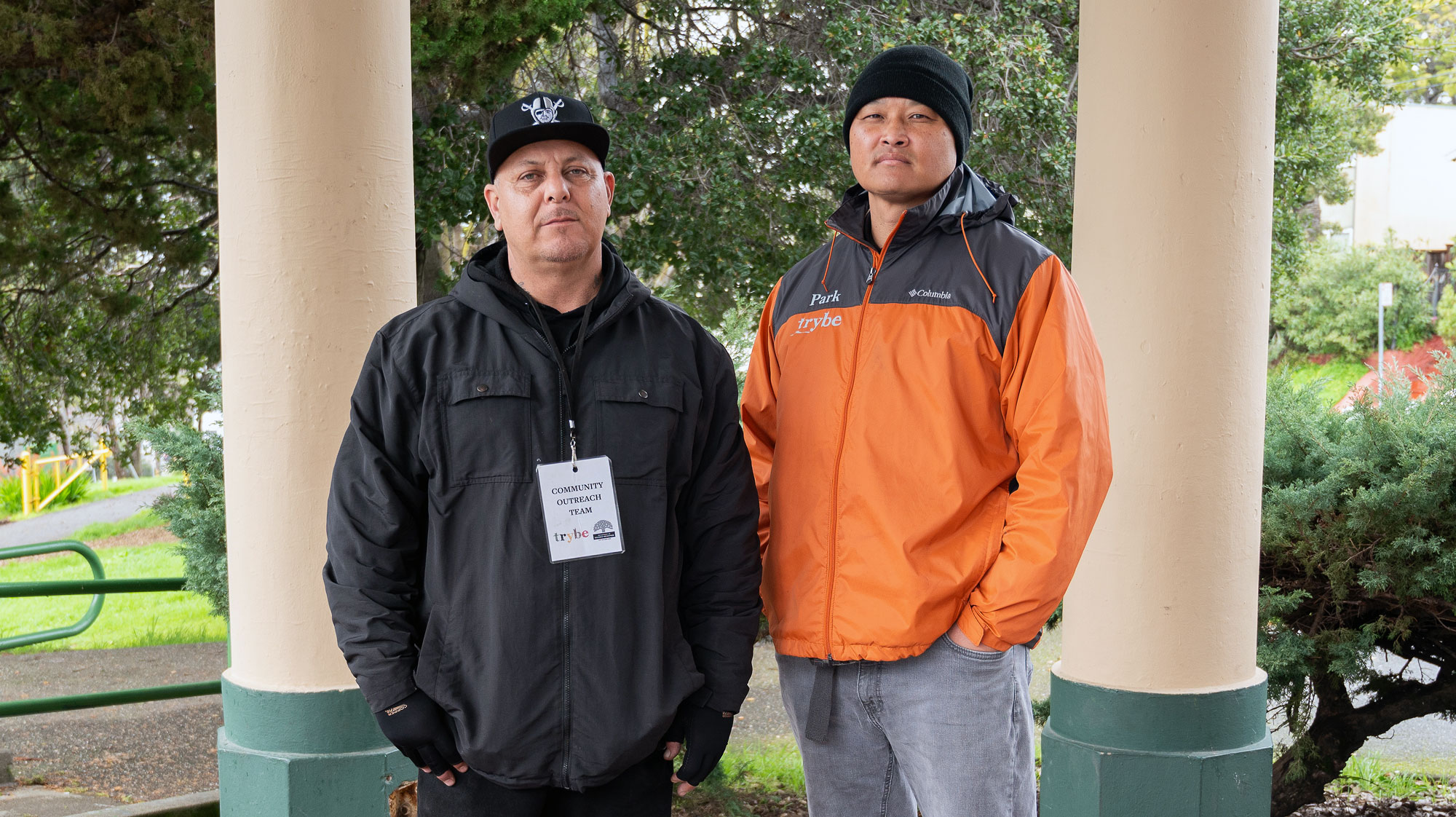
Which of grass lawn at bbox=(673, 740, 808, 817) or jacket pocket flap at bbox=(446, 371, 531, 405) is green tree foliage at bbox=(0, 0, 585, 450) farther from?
jacket pocket flap at bbox=(446, 371, 531, 405)

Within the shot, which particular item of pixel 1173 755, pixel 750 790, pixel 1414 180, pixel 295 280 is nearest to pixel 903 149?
pixel 295 280

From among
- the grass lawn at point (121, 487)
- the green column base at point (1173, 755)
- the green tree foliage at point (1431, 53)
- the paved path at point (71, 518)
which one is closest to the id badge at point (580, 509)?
the green column base at point (1173, 755)

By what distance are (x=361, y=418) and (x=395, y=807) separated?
1590mm

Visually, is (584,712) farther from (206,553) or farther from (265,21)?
(206,553)

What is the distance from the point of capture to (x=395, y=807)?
128 inches

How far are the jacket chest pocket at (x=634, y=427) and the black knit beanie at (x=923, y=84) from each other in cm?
81

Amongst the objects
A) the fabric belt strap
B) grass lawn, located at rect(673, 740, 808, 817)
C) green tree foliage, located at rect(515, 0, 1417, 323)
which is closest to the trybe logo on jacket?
the fabric belt strap

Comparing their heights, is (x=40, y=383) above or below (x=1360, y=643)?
above

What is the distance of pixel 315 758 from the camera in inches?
129

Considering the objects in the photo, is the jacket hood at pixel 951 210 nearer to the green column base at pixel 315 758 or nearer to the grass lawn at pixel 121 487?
the green column base at pixel 315 758

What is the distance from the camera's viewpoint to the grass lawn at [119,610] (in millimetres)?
12445

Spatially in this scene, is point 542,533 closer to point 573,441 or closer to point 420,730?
point 573,441

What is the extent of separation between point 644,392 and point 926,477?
59 centimetres

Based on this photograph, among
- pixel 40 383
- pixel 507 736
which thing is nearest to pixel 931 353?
pixel 507 736
